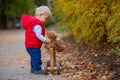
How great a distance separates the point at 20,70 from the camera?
31.1 ft

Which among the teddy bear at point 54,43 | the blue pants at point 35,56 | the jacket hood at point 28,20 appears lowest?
the blue pants at point 35,56

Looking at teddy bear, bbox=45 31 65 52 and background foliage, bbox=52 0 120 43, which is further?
background foliage, bbox=52 0 120 43

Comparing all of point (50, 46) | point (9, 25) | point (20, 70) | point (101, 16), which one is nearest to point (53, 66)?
point (50, 46)

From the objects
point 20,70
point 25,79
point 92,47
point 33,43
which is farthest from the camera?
point 92,47

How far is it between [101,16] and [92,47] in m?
2.60

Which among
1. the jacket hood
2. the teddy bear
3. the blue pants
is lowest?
the blue pants

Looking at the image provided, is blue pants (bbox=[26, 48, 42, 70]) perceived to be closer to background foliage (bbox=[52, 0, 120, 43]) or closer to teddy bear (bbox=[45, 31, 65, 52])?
teddy bear (bbox=[45, 31, 65, 52])

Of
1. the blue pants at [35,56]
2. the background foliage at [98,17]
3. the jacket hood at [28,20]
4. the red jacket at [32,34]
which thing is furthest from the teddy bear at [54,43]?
the background foliage at [98,17]

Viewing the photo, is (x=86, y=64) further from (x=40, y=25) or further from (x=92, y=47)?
(x=92, y=47)

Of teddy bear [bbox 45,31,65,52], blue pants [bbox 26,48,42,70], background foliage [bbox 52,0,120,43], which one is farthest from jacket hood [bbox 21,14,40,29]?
background foliage [bbox 52,0,120,43]

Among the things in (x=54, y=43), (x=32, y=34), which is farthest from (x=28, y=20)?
(x=54, y=43)

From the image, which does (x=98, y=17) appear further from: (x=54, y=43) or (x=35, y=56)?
(x=35, y=56)

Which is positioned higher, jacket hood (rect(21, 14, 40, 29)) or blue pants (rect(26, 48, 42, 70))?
jacket hood (rect(21, 14, 40, 29))

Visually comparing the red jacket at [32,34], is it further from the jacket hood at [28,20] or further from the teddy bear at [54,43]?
the teddy bear at [54,43]
